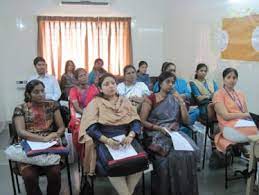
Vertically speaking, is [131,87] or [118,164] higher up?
[131,87]

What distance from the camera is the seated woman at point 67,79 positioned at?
4781 mm

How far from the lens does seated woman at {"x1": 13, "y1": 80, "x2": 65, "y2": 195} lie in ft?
7.66

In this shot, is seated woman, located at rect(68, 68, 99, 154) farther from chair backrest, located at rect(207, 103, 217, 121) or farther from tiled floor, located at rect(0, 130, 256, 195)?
chair backrest, located at rect(207, 103, 217, 121)

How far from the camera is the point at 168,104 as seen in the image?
2.72 m

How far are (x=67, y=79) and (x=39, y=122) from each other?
239 cm

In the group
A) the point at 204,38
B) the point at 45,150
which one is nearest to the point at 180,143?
the point at 45,150

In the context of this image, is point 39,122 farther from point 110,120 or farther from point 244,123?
point 244,123

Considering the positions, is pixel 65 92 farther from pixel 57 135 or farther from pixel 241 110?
pixel 241 110

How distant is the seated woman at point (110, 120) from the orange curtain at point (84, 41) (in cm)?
301

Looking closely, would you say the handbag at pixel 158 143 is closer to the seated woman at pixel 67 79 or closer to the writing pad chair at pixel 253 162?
the writing pad chair at pixel 253 162

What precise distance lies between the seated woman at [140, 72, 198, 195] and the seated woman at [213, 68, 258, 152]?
1.43 ft

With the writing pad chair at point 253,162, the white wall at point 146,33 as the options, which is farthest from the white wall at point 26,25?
the writing pad chair at point 253,162

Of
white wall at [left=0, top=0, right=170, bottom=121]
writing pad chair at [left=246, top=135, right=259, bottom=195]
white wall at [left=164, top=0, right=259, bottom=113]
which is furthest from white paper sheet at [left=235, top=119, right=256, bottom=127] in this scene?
white wall at [left=0, top=0, right=170, bottom=121]

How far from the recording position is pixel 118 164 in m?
2.17
